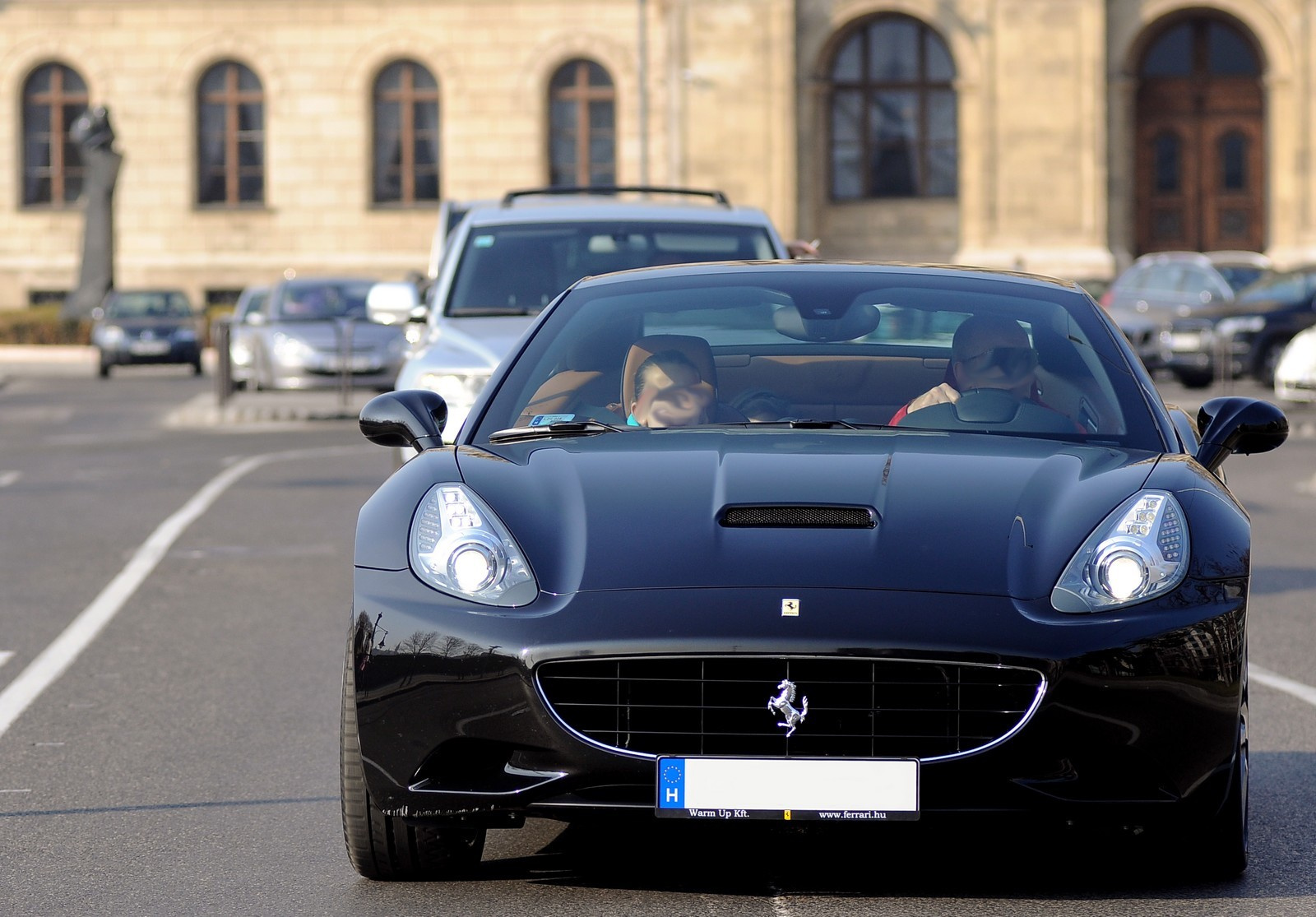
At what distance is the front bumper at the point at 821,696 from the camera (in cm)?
456

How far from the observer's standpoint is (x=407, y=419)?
5.83 meters

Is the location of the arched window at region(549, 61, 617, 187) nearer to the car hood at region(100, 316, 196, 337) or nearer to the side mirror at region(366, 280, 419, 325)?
the car hood at region(100, 316, 196, 337)

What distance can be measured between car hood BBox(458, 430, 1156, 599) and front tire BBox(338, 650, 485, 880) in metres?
0.56

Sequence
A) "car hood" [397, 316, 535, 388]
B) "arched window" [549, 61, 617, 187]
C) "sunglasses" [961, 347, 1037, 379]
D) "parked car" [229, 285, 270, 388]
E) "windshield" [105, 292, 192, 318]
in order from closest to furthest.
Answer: "sunglasses" [961, 347, 1037, 379] → "car hood" [397, 316, 535, 388] → "parked car" [229, 285, 270, 388] → "windshield" [105, 292, 192, 318] → "arched window" [549, 61, 617, 187]

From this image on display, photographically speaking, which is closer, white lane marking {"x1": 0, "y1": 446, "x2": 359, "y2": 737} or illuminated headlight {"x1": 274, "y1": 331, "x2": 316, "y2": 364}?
white lane marking {"x1": 0, "y1": 446, "x2": 359, "y2": 737}

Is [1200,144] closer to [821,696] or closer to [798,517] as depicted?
[798,517]

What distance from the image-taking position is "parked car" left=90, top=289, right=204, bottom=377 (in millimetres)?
38375

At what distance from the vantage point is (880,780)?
4.55 meters

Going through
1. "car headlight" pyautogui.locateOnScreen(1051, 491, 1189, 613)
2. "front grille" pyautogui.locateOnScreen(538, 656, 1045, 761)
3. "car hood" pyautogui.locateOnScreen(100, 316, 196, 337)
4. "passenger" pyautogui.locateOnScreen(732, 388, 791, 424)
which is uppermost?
"car hood" pyautogui.locateOnScreen(100, 316, 196, 337)

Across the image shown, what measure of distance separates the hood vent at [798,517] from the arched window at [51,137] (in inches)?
1951

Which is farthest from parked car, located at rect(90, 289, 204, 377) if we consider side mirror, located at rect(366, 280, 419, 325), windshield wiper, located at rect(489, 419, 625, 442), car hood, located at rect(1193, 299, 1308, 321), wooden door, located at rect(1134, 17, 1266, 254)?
windshield wiper, located at rect(489, 419, 625, 442)

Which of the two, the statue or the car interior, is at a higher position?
the statue

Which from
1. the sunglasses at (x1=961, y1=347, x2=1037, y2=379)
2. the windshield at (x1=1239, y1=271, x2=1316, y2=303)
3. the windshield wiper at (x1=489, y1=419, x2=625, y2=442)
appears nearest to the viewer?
the windshield wiper at (x1=489, y1=419, x2=625, y2=442)

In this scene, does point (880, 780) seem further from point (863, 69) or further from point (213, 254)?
point (213, 254)
